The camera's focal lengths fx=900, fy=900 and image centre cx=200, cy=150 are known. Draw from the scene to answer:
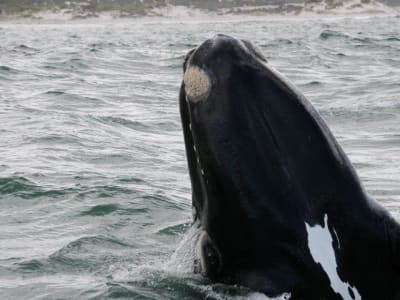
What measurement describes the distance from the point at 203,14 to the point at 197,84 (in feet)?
274

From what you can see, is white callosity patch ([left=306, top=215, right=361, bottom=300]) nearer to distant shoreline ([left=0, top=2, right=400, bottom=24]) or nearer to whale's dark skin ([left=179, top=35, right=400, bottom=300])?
whale's dark skin ([left=179, top=35, right=400, bottom=300])

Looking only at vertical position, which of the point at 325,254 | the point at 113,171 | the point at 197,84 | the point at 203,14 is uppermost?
the point at 197,84

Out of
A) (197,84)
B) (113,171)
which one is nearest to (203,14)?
(113,171)

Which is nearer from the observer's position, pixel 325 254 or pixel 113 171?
pixel 325 254

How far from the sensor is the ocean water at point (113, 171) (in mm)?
6477

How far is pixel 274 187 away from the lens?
15.5ft

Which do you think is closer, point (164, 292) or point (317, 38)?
point (164, 292)

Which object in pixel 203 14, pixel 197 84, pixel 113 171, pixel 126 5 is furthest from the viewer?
pixel 126 5

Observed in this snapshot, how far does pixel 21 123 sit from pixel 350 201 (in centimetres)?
967

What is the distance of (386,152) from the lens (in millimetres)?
11602

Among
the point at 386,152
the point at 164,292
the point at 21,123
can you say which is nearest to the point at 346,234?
the point at 164,292

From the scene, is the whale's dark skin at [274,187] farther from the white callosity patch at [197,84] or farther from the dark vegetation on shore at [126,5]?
the dark vegetation on shore at [126,5]

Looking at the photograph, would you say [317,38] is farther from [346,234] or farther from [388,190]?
[346,234]

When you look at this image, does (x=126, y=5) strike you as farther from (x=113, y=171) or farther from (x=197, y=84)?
(x=197, y=84)
